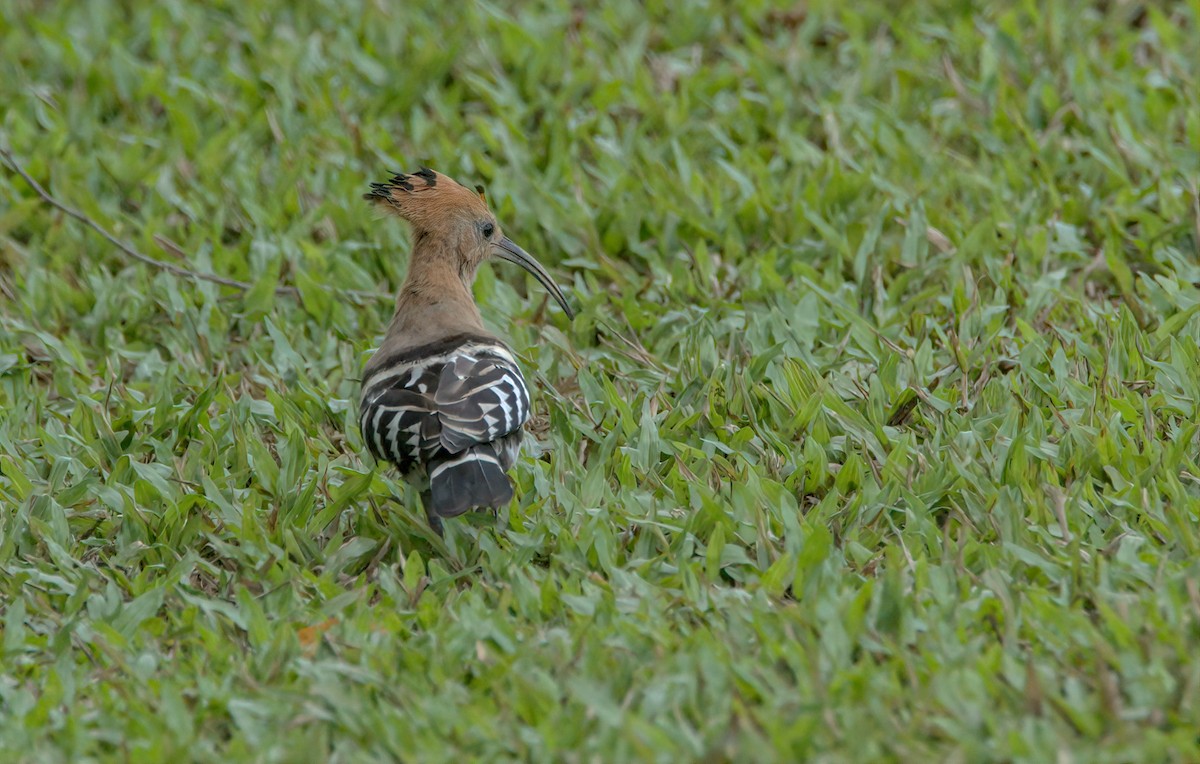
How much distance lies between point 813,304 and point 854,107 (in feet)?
5.72

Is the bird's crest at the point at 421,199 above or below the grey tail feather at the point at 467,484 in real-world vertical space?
above

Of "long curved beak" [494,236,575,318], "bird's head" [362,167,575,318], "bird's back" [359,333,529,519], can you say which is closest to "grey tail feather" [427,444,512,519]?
"bird's back" [359,333,529,519]

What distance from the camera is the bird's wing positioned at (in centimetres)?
437

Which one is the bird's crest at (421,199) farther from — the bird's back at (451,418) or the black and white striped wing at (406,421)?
the black and white striped wing at (406,421)

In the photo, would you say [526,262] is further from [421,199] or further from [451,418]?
[451,418]

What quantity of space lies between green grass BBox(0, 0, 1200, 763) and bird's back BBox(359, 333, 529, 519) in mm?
214

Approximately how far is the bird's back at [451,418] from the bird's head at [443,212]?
0.66 m

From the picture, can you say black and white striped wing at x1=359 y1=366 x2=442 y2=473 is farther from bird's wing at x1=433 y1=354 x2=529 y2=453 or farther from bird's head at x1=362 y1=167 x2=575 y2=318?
bird's head at x1=362 y1=167 x2=575 y2=318

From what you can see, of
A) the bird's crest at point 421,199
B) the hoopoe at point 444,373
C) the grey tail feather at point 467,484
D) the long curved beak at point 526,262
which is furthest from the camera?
the long curved beak at point 526,262

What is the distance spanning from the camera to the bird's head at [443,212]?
5395 millimetres

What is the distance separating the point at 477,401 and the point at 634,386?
1.12 meters

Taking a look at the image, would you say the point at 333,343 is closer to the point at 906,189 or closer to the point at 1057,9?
the point at 906,189

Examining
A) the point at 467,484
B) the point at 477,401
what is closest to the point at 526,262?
the point at 477,401

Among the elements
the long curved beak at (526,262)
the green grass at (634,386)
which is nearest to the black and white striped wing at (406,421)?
the green grass at (634,386)
